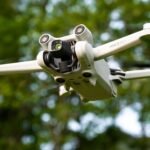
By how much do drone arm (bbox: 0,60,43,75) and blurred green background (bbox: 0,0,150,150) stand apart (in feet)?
Result: 15.7

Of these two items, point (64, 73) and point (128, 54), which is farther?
point (128, 54)

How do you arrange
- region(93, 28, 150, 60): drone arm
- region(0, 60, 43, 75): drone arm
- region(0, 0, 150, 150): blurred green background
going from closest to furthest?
1. region(93, 28, 150, 60): drone arm
2. region(0, 60, 43, 75): drone arm
3. region(0, 0, 150, 150): blurred green background

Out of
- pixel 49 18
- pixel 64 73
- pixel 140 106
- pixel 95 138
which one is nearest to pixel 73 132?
pixel 95 138

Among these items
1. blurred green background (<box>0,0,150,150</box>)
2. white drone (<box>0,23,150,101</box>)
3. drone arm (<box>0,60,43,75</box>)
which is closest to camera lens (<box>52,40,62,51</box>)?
white drone (<box>0,23,150,101</box>)

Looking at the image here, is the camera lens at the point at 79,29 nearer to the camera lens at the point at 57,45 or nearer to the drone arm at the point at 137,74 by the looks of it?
the camera lens at the point at 57,45

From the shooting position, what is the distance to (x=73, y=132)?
9.30 meters

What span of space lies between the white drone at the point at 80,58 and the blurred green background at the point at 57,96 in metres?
4.83

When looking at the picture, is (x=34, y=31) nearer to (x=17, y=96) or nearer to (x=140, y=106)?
(x=17, y=96)

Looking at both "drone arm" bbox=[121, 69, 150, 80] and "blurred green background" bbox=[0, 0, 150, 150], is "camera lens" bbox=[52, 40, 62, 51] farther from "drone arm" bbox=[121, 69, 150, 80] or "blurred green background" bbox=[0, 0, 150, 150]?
"blurred green background" bbox=[0, 0, 150, 150]

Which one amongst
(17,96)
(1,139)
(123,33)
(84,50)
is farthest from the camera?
(1,139)

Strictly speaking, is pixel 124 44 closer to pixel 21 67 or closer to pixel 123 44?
pixel 123 44

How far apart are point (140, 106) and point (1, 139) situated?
2.21 metres

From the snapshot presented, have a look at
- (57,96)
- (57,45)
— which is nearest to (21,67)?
(57,45)

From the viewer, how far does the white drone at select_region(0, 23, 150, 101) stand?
2072 millimetres
